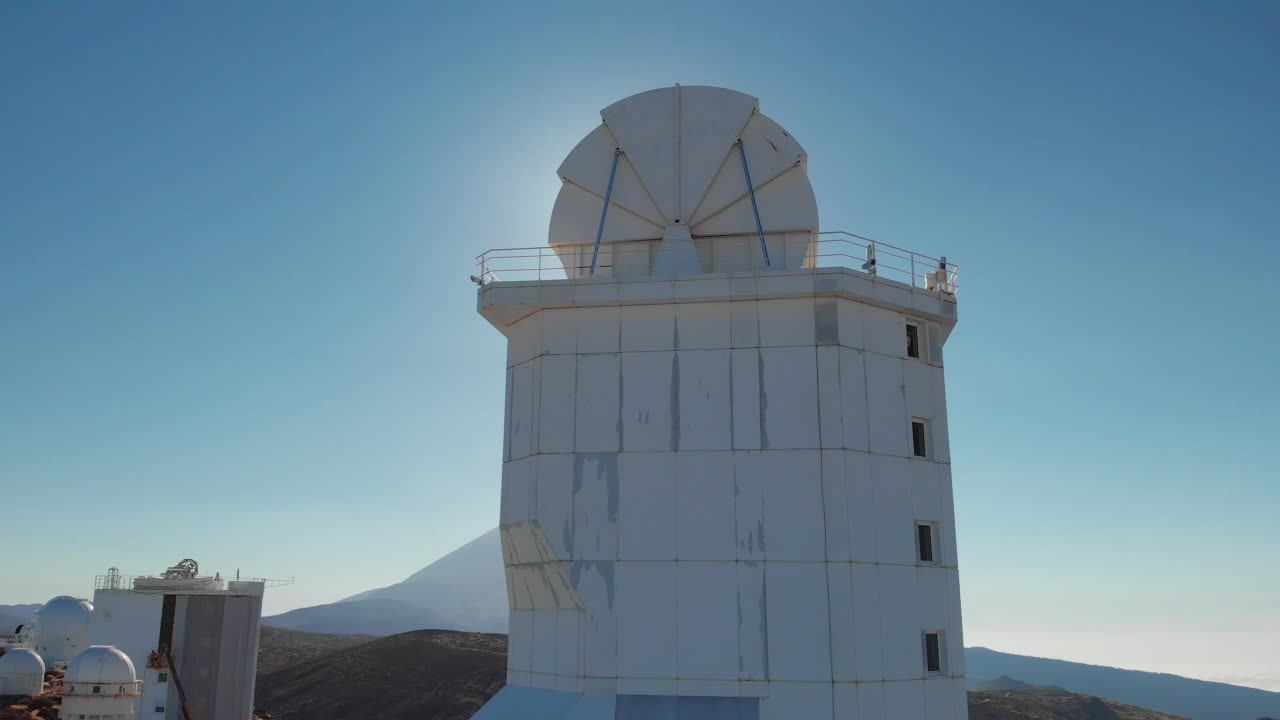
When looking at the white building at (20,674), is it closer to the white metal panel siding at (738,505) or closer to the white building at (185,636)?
the white building at (185,636)

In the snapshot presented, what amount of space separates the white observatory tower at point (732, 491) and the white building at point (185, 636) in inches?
1512

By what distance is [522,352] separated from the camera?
2244cm

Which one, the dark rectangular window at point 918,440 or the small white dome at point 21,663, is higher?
the dark rectangular window at point 918,440

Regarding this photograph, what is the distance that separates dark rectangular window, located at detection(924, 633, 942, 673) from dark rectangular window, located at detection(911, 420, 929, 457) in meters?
4.10

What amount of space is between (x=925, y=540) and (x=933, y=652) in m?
2.48

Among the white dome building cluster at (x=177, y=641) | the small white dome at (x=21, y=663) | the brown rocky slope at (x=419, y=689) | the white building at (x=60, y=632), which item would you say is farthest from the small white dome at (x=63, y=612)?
the white dome building cluster at (x=177, y=641)

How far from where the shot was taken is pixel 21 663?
60.4 metres

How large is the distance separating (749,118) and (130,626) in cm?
4720

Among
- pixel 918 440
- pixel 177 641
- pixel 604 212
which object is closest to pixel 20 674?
pixel 177 641

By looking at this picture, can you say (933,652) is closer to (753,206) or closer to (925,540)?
(925,540)

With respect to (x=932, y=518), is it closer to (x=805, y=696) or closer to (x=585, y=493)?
(x=805, y=696)

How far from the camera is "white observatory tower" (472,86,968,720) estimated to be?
62.8ft

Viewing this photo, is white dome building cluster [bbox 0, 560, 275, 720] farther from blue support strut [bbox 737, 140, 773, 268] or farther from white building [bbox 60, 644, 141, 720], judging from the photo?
blue support strut [bbox 737, 140, 773, 268]

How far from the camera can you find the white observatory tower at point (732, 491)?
62.8ft
